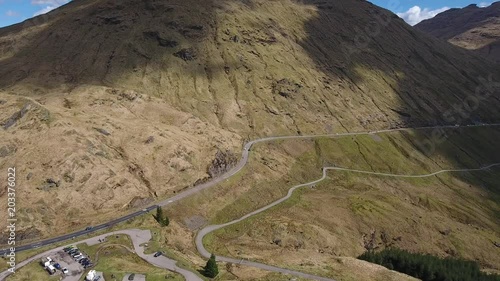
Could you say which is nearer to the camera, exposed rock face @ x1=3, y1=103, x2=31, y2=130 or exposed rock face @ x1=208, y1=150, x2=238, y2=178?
exposed rock face @ x1=3, y1=103, x2=31, y2=130

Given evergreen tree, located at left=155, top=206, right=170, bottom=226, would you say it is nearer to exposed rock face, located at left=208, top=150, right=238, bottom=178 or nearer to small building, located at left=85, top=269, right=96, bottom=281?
small building, located at left=85, top=269, right=96, bottom=281

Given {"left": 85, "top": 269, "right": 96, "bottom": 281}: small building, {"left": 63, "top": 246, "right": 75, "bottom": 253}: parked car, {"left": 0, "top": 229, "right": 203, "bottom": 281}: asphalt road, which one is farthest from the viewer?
{"left": 63, "top": 246, "right": 75, "bottom": 253}: parked car

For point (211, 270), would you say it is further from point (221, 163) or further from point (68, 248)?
point (221, 163)

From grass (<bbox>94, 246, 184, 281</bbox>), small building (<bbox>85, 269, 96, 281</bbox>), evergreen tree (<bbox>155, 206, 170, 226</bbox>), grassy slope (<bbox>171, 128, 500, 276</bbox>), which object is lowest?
grassy slope (<bbox>171, 128, 500, 276</bbox>)

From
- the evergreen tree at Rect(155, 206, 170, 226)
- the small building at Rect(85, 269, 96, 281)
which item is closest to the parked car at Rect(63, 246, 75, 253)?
the small building at Rect(85, 269, 96, 281)

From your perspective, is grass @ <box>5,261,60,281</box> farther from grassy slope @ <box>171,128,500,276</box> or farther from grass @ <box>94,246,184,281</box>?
grassy slope @ <box>171,128,500,276</box>

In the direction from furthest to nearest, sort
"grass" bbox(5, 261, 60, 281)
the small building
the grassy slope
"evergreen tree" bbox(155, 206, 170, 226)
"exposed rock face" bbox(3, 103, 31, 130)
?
"exposed rock face" bbox(3, 103, 31, 130) < the grassy slope < "evergreen tree" bbox(155, 206, 170, 226) < "grass" bbox(5, 261, 60, 281) < the small building

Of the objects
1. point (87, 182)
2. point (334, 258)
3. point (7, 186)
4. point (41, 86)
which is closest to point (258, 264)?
point (334, 258)

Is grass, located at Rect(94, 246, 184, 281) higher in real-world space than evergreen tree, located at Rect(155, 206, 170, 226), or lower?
higher

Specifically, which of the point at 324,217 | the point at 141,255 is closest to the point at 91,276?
the point at 141,255
